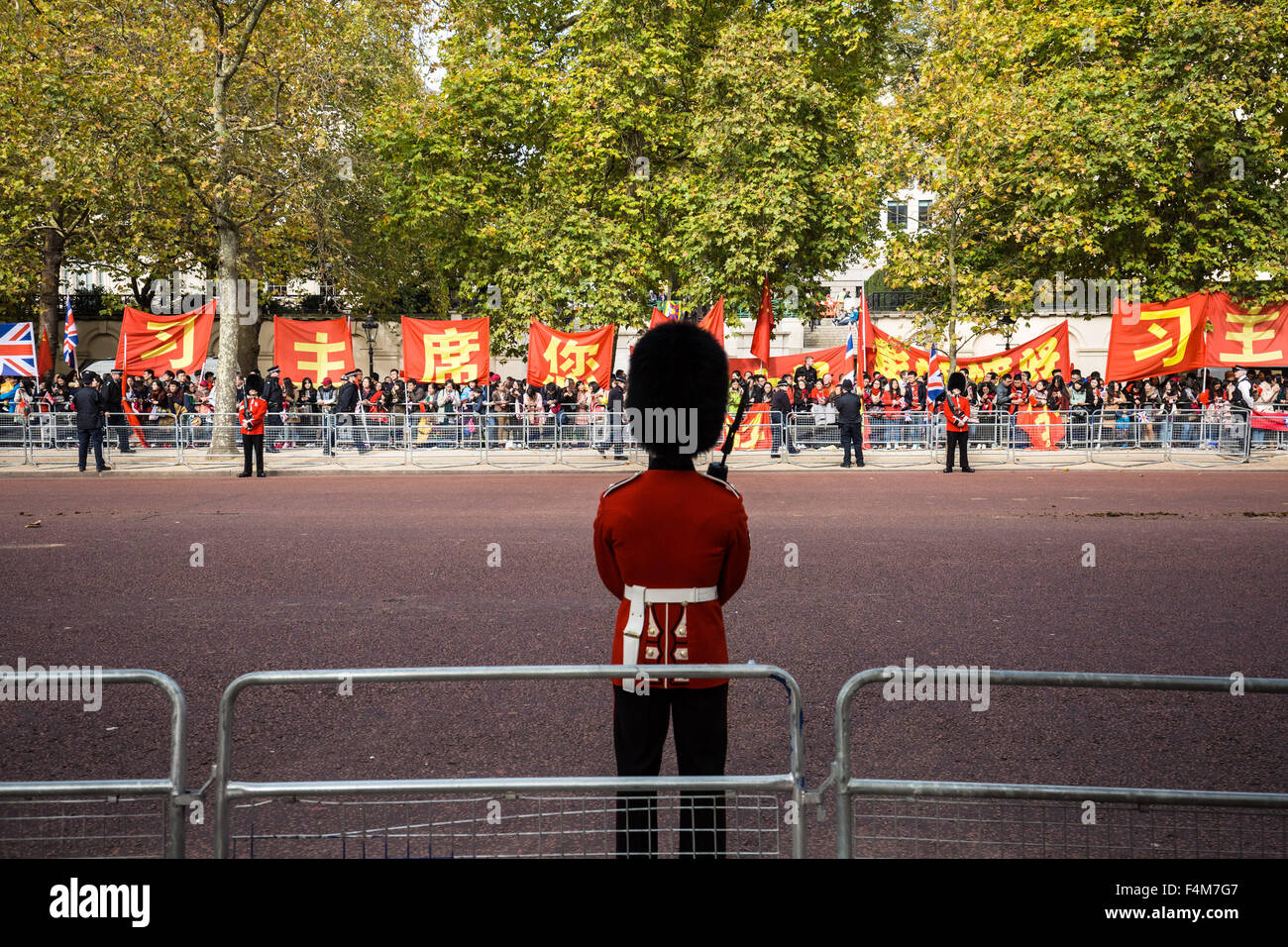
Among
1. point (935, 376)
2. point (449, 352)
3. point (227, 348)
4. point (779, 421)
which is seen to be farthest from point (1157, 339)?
point (227, 348)

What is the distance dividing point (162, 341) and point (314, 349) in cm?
302

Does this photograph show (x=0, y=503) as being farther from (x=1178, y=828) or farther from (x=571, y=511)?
(x=1178, y=828)

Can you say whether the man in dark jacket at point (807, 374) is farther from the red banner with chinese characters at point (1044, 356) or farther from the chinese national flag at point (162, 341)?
the chinese national flag at point (162, 341)

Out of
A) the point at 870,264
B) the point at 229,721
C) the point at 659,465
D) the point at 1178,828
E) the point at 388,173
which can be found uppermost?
the point at 388,173

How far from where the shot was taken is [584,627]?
720 cm

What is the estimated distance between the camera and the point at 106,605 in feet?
26.1

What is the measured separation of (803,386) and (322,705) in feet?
73.7

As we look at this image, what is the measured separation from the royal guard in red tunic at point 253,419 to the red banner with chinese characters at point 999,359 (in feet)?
46.2

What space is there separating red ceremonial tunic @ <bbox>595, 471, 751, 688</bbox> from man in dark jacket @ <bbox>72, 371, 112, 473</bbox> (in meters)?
19.8

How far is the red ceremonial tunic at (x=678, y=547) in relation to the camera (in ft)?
10.1

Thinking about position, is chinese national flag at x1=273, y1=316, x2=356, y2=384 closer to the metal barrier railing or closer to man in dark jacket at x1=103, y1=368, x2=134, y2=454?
the metal barrier railing

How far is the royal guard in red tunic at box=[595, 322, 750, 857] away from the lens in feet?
10.1

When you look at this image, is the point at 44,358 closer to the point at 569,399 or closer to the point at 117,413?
the point at 117,413
